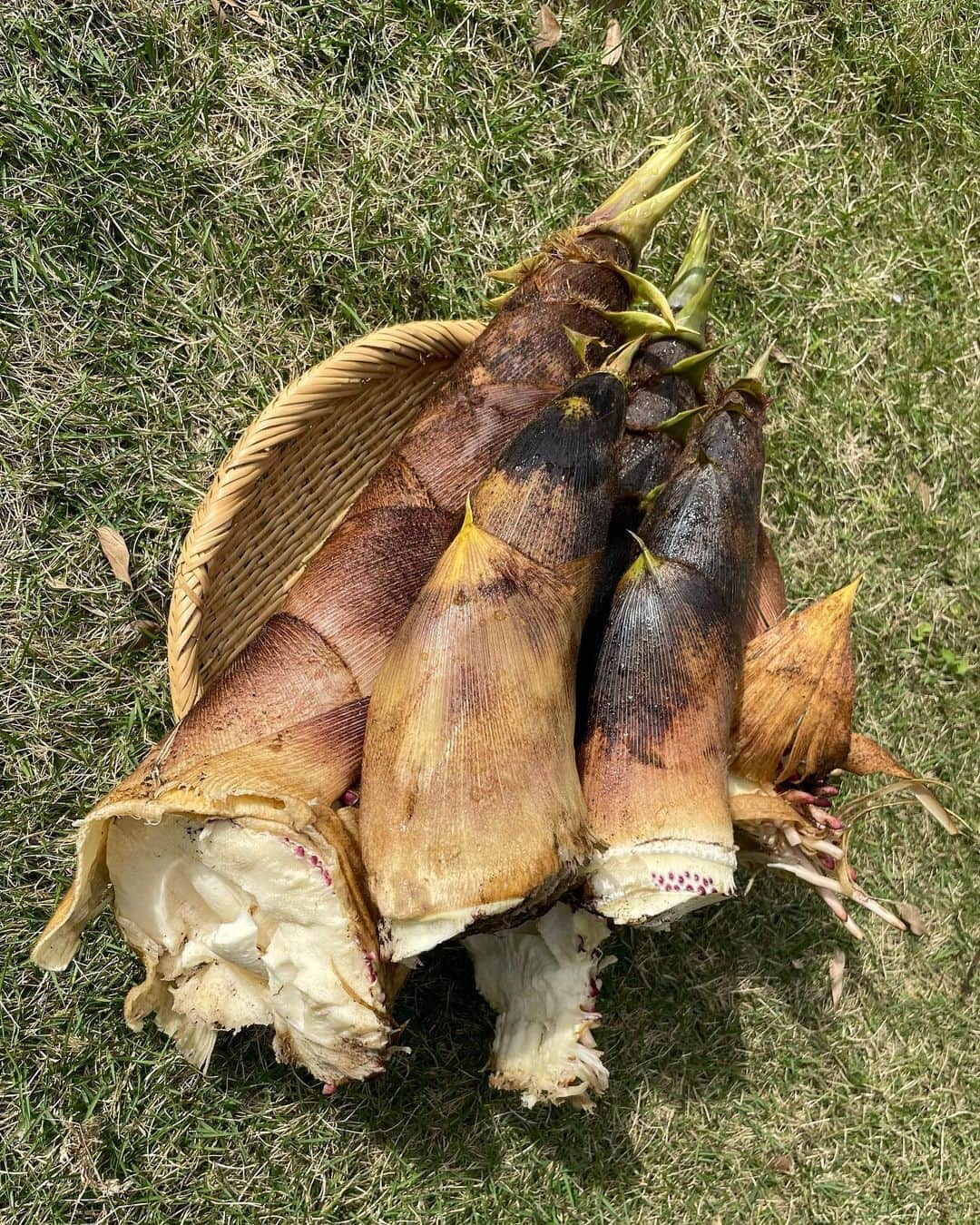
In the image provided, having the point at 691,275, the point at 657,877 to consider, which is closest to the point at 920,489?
the point at 691,275

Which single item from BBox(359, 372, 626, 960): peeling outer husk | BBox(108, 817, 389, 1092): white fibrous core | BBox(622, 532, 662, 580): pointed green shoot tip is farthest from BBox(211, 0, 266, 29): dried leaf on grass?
BBox(108, 817, 389, 1092): white fibrous core

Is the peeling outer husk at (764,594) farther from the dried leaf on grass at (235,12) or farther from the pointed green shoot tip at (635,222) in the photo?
the dried leaf on grass at (235,12)

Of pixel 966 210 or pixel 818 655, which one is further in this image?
pixel 966 210

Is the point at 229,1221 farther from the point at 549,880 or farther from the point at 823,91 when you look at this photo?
the point at 823,91

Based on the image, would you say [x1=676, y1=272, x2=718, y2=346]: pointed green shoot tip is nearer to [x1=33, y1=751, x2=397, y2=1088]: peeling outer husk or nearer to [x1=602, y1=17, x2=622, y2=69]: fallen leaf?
[x1=602, y1=17, x2=622, y2=69]: fallen leaf

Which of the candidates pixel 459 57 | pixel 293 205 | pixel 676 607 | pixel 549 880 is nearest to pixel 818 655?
pixel 676 607

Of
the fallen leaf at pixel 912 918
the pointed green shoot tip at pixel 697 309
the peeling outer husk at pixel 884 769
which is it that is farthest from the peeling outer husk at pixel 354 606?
the fallen leaf at pixel 912 918
